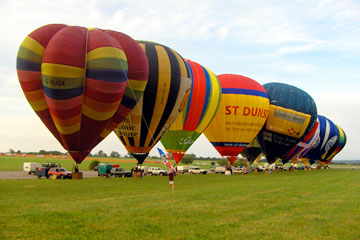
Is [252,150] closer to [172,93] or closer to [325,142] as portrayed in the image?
[325,142]

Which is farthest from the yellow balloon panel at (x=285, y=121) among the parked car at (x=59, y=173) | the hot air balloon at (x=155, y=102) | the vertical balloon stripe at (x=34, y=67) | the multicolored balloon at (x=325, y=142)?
the vertical balloon stripe at (x=34, y=67)

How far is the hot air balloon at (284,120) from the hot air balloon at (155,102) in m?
20.5

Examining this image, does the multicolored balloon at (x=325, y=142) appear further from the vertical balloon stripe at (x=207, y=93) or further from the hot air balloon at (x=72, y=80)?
the hot air balloon at (x=72, y=80)

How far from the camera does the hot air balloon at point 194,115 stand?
128ft

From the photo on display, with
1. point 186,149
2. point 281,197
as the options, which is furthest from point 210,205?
point 186,149

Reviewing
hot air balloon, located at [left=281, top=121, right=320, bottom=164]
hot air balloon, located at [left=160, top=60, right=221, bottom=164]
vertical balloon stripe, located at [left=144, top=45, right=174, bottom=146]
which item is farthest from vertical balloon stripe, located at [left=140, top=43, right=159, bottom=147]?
hot air balloon, located at [left=281, top=121, right=320, bottom=164]

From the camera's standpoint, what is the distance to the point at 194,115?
39.4 metres

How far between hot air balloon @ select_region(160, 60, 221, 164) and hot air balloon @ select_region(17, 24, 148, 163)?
14.1m

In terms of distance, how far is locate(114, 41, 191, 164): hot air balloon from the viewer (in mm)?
31672

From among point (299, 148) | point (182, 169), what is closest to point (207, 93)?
point (182, 169)

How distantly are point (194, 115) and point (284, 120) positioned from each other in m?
16.6

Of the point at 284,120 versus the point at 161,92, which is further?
the point at 284,120

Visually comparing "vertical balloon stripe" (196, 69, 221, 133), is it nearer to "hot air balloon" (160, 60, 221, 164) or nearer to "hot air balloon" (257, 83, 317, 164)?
"hot air balloon" (160, 60, 221, 164)

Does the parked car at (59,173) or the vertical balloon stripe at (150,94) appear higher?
the vertical balloon stripe at (150,94)
